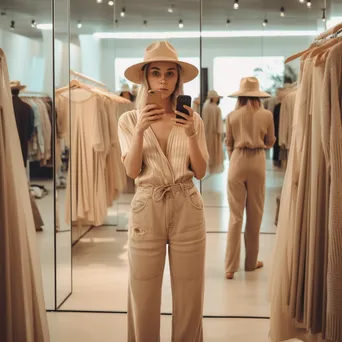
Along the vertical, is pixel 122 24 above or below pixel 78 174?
above

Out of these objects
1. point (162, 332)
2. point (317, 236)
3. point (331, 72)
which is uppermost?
point (331, 72)

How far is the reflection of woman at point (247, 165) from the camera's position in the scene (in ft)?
13.7

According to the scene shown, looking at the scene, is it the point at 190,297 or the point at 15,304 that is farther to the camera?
the point at 190,297

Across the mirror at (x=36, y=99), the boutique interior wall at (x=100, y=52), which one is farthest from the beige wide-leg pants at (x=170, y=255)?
the boutique interior wall at (x=100, y=52)

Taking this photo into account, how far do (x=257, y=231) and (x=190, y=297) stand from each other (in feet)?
6.33

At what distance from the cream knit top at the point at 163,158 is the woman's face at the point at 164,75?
0.62 feet

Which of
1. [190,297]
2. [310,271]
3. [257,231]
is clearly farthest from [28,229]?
[257,231]

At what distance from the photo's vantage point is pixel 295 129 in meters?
2.82

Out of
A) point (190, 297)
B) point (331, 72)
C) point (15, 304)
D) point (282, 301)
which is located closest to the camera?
point (15, 304)

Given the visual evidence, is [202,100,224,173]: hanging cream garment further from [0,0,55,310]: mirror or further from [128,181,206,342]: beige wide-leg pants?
[128,181,206,342]: beige wide-leg pants

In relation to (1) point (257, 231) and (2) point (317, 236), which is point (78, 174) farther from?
(2) point (317, 236)

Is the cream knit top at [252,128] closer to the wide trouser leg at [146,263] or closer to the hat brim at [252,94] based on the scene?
the hat brim at [252,94]

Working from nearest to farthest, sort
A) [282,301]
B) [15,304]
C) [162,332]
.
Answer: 1. [15,304]
2. [282,301]
3. [162,332]

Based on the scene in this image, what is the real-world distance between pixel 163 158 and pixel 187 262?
0.48 m
